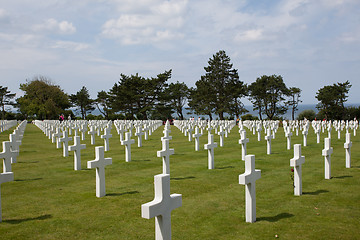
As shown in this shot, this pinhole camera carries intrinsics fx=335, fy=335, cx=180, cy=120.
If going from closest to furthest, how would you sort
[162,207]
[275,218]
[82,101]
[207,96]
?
[162,207], [275,218], [207,96], [82,101]

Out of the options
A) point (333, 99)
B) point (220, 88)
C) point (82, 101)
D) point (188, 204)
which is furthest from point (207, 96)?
point (188, 204)

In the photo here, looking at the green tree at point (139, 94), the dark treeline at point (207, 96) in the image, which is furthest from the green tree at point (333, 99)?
the green tree at point (139, 94)

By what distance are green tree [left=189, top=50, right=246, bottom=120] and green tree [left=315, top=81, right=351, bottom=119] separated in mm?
14236

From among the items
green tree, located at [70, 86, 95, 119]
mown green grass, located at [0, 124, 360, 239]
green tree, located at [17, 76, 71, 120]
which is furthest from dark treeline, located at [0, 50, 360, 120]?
mown green grass, located at [0, 124, 360, 239]

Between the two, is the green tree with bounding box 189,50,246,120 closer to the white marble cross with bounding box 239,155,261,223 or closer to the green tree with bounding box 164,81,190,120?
the green tree with bounding box 164,81,190,120

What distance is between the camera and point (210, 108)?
57.5 meters

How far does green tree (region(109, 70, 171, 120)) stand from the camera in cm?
5744

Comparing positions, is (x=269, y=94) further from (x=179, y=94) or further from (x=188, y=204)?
(x=188, y=204)

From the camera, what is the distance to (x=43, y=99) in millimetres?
64750

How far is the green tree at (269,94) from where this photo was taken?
203ft

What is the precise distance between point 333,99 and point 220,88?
64.4 ft

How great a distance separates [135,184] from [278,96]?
58189 millimetres

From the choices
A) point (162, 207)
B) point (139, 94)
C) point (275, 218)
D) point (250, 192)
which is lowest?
point (275, 218)

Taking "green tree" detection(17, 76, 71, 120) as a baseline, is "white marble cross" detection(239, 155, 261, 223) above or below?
below
